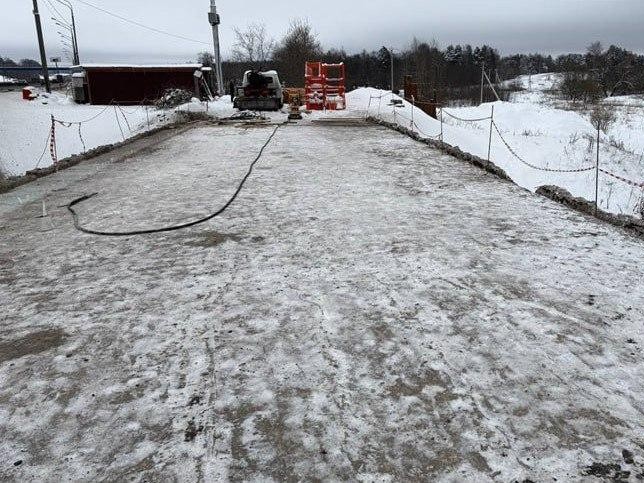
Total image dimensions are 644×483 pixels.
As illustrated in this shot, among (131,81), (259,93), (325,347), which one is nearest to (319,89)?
(259,93)

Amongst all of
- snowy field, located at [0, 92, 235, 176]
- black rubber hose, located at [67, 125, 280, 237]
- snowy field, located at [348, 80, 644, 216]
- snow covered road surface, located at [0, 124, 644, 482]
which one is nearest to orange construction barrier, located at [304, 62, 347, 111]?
snowy field, located at [348, 80, 644, 216]

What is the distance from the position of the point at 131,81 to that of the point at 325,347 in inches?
1378

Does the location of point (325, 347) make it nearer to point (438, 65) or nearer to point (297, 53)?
point (297, 53)

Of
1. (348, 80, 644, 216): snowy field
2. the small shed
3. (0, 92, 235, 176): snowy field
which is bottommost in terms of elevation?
(348, 80, 644, 216): snowy field

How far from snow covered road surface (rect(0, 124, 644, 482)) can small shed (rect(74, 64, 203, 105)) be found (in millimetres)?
29125

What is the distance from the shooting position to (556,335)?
11.5 feet

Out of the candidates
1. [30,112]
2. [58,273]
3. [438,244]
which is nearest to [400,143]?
[438,244]

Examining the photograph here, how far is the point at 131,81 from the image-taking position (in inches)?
1328

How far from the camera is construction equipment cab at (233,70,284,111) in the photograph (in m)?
22.6

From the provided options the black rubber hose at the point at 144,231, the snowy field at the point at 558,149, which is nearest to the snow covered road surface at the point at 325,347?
the black rubber hose at the point at 144,231

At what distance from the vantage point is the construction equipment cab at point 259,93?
22578 mm

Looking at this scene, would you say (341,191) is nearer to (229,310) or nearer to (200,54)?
(229,310)

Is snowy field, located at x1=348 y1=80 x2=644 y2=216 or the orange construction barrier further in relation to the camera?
the orange construction barrier

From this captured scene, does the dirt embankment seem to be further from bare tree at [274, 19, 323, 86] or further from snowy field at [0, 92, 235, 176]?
bare tree at [274, 19, 323, 86]
